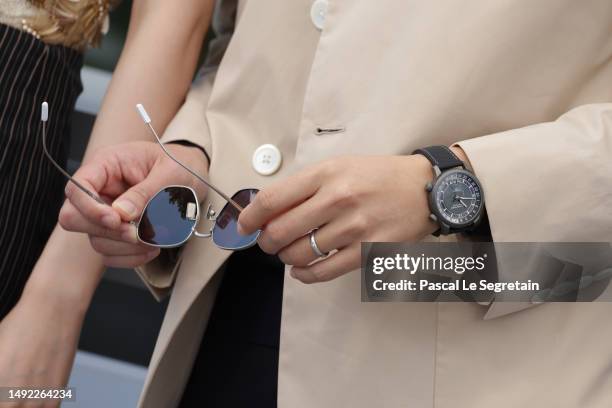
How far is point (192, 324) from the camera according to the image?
1.30 m

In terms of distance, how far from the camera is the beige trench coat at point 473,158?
101 cm

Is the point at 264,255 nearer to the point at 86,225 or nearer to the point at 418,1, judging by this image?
the point at 86,225

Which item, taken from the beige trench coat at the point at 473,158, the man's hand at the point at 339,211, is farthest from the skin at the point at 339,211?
the beige trench coat at the point at 473,158

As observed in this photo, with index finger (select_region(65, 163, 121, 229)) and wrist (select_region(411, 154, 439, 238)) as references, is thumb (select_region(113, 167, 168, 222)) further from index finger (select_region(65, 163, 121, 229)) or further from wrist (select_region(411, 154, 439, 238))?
wrist (select_region(411, 154, 439, 238))

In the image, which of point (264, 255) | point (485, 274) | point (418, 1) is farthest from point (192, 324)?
point (418, 1)

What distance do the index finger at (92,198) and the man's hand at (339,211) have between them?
0.76 feet

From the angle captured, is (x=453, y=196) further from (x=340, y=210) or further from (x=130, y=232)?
(x=130, y=232)

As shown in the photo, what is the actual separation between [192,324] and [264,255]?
182 mm

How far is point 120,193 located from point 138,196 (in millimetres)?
88

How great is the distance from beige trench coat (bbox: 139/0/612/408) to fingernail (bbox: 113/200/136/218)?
0.85 feet

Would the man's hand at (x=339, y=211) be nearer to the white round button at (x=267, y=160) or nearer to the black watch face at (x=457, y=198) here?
the black watch face at (x=457, y=198)

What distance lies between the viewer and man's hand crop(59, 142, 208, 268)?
43.8 inches

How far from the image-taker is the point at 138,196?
114 centimetres

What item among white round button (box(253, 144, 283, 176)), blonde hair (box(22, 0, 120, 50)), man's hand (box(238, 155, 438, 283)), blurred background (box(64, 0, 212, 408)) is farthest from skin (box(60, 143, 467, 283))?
blurred background (box(64, 0, 212, 408))
